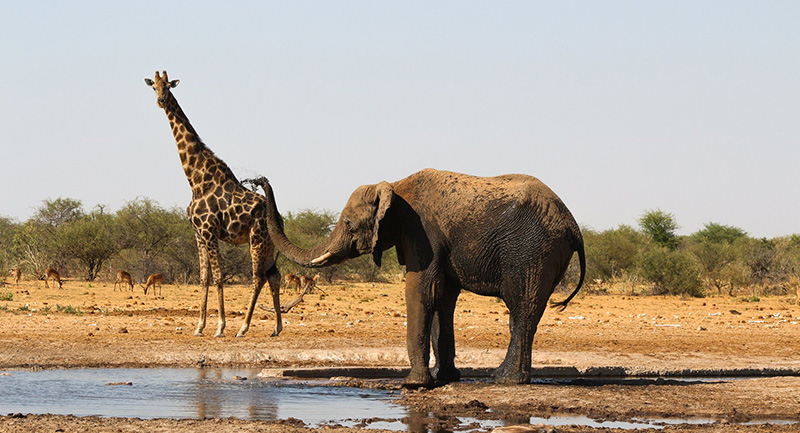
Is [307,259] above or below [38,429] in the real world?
above

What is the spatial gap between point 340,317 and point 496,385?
36.1 feet

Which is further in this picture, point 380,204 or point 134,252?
point 134,252

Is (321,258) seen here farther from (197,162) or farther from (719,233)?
(719,233)

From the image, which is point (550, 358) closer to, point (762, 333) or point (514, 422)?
point (514, 422)

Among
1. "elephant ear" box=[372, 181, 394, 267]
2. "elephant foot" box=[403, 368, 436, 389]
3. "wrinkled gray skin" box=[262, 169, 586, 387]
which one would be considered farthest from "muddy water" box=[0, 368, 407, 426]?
"elephant ear" box=[372, 181, 394, 267]

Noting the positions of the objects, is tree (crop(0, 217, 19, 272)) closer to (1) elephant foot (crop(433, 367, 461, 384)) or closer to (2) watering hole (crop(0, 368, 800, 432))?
(2) watering hole (crop(0, 368, 800, 432))

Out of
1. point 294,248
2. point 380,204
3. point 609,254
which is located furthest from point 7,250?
point 380,204

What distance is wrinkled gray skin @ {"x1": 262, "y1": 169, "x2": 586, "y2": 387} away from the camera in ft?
31.3

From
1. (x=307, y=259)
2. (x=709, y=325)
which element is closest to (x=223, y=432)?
(x=307, y=259)

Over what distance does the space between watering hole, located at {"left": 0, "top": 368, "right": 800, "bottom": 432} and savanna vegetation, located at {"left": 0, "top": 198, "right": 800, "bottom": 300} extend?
22.1 m

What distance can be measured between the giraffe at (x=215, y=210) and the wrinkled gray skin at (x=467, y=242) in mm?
4674

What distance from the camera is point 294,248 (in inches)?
401

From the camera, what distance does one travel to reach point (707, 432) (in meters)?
7.29

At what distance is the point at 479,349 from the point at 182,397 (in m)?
4.83
